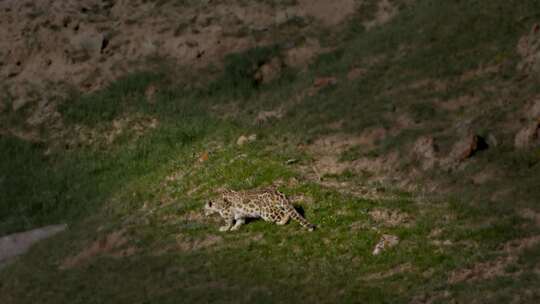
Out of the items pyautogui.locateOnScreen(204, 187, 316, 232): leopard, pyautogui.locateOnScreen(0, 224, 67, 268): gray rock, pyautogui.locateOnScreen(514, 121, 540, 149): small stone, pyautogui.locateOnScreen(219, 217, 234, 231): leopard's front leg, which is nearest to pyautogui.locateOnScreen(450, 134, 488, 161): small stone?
pyautogui.locateOnScreen(514, 121, 540, 149): small stone

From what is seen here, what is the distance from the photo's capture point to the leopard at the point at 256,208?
26703 millimetres

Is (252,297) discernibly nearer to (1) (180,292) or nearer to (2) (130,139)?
(1) (180,292)

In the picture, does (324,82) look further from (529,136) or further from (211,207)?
(211,207)

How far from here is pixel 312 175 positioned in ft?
101

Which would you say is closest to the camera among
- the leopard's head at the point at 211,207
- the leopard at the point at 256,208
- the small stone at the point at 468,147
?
the leopard at the point at 256,208

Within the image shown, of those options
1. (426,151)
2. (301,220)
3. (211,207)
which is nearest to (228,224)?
(211,207)

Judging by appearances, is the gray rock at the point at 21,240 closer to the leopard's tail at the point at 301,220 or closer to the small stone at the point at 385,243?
the leopard's tail at the point at 301,220

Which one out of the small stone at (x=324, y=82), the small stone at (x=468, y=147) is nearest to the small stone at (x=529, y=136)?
the small stone at (x=468, y=147)

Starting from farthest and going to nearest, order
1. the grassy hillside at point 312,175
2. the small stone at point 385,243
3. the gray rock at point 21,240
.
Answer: the gray rock at point 21,240
the small stone at point 385,243
the grassy hillside at point 312,175

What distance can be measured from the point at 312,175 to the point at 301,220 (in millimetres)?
4715

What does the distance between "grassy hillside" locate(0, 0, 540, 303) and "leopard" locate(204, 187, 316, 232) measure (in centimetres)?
39

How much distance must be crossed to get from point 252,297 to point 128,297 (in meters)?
4.03

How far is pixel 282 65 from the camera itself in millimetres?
43438

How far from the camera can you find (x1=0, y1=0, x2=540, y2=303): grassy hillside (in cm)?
2325
